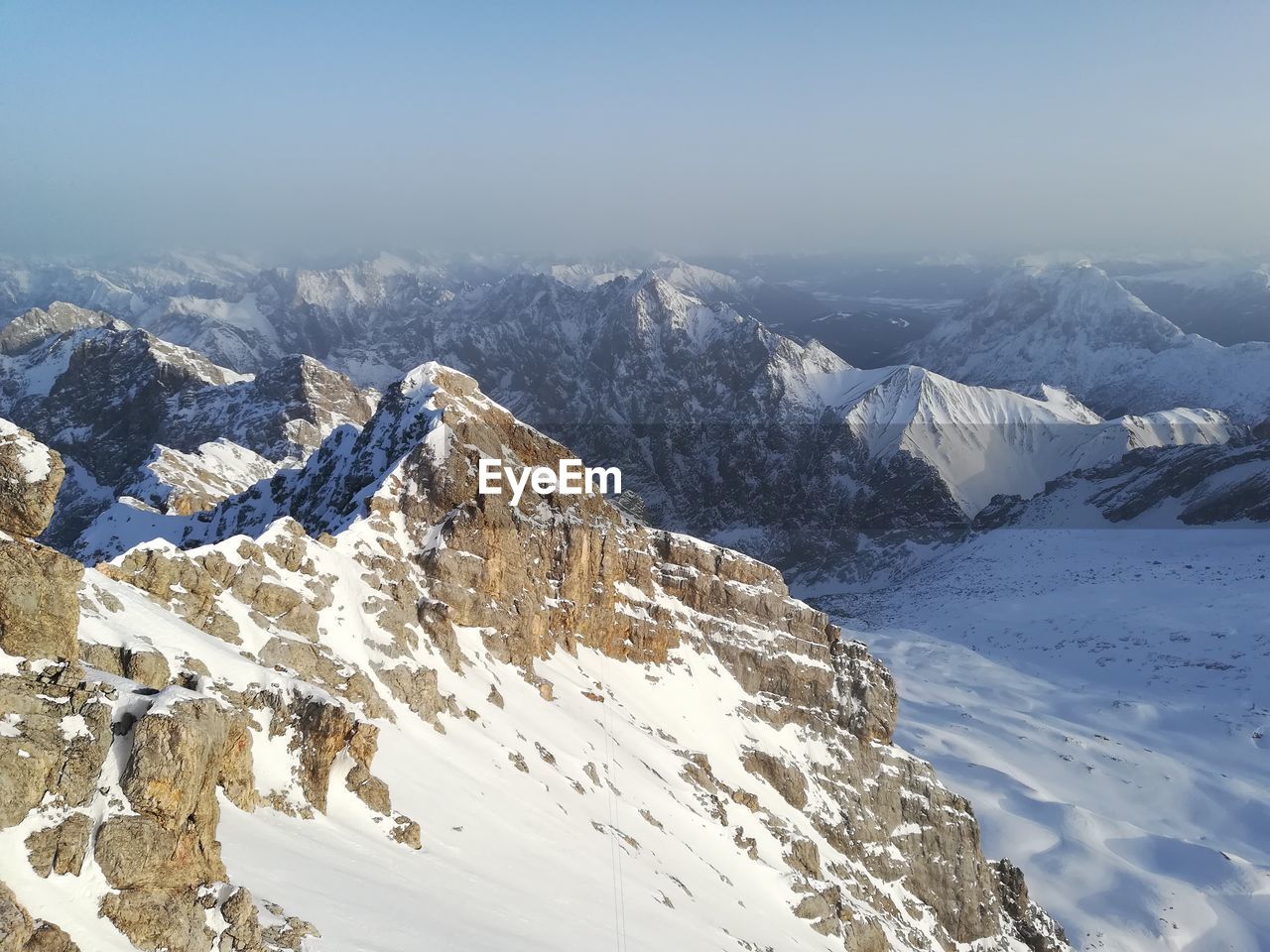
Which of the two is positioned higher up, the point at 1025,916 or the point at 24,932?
the point at 24,932

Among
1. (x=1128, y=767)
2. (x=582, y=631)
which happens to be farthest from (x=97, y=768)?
(x=1128, y=767)

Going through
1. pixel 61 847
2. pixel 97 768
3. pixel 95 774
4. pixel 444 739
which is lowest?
pixel 444 739

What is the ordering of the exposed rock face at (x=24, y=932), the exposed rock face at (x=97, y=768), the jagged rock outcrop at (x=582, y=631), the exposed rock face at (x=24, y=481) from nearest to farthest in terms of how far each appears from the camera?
the exposed rock face at (x=24, y=932) → the exposed rock face at (x=97, y=768) → the exposed rock face at (x=24, y=481) → the jagged rock outcrop at (x=582, y=631)

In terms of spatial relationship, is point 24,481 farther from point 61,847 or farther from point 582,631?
point 582,631

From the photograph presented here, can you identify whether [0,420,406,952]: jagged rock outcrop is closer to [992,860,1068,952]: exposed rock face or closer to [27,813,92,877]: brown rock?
[27,813,92,877]: brown rock

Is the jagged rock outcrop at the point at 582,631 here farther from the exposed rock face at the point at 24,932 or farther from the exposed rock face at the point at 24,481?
the exposed rock face at the point at 24,932

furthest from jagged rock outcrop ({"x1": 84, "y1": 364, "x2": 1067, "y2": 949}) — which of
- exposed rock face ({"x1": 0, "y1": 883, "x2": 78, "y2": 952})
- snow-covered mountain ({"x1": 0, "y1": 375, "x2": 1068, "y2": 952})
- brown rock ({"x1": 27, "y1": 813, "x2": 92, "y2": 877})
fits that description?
exposed rock face ({"x1": 0, "y1": 883, "x2": 78, "y2": 952})

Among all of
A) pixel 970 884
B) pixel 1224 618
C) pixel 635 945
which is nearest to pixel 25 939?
pixel 635 945

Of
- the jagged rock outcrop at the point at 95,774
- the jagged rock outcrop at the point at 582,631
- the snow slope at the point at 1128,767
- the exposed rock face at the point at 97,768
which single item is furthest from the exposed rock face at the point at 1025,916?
the exposed rock face at the point at 97,768

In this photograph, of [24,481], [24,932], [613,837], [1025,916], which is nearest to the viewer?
[24,932]
